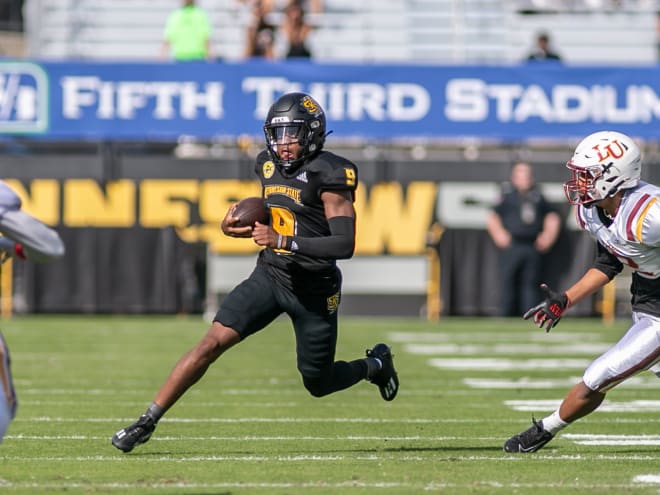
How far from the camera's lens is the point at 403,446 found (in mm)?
6598

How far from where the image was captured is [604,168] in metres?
5.96

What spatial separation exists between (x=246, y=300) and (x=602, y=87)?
8.85 metres

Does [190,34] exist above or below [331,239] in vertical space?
above

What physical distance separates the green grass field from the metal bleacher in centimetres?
586

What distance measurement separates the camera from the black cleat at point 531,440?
6.29 m

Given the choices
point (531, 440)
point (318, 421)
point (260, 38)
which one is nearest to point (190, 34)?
point (260, 38)

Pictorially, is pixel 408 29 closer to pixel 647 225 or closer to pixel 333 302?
pixel 333 302

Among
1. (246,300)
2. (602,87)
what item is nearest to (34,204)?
(602,87)

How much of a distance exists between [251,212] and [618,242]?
5.56 feet

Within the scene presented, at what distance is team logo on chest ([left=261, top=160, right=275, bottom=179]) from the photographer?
6.39 meters

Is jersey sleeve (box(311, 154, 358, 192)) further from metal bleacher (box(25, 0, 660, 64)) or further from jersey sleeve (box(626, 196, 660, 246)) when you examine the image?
metal bleacher (box(25, 0, 660, 64))

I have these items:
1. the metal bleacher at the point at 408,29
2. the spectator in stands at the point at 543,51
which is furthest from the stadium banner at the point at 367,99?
the metal bleacher at the point at 408,29

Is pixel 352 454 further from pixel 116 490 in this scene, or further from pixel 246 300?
pixel 116 490

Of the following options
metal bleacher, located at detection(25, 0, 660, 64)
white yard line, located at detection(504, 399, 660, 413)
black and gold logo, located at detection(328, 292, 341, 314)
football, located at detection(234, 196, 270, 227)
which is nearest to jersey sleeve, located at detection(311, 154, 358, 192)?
football, located at detection(234, 196, 270, 227)
